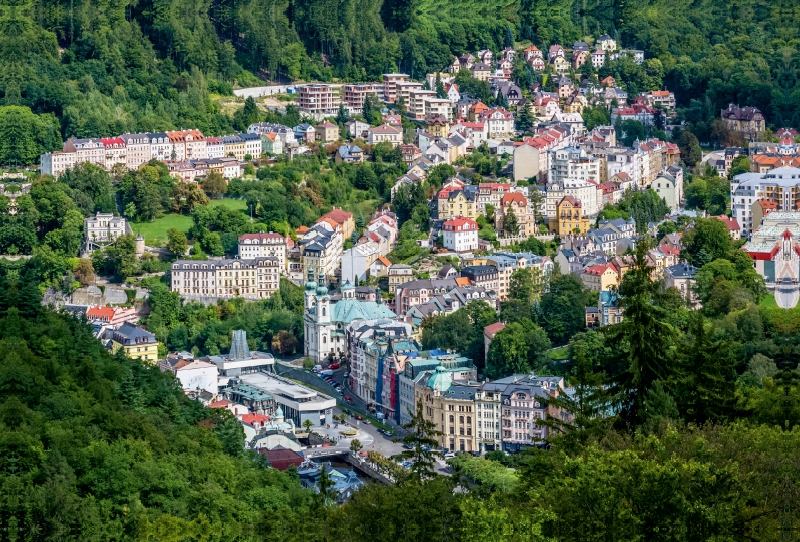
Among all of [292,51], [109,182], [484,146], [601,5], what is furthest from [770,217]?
[601,5]

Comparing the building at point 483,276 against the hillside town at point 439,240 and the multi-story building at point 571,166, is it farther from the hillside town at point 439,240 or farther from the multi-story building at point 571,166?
the multi-story building at point 571,166

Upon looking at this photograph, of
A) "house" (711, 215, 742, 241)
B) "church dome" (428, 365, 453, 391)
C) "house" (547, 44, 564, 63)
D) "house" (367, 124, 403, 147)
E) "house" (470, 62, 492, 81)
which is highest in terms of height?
"house" (547, 44, 564, 63)

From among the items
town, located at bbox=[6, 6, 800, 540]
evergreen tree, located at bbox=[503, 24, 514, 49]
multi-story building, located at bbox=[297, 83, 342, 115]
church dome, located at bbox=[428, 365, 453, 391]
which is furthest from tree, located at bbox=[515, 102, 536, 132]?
church dome, located at bbox=[428, 365, 453, 391]

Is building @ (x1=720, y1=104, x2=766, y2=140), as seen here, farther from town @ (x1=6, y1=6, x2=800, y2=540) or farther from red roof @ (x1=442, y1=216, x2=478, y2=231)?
red roof @ (x1=442, y1=216, x2=478, y2=231)

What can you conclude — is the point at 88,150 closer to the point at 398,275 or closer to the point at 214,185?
the point at 214,185

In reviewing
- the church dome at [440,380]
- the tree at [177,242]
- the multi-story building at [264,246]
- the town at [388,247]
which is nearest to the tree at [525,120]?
the town at [388,247]

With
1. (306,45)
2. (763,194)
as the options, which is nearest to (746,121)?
(763,194)

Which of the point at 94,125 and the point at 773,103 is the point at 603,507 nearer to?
the point at 94,125
